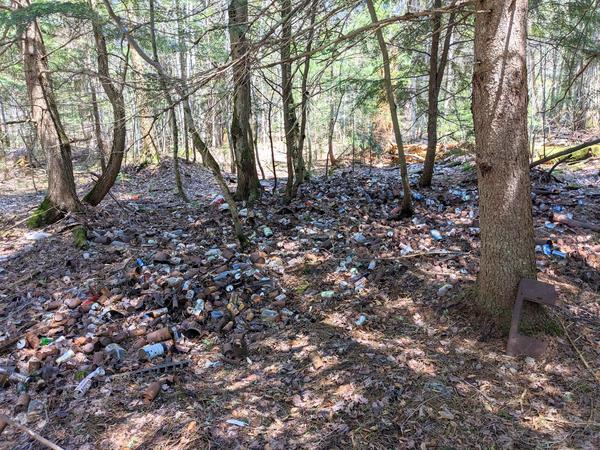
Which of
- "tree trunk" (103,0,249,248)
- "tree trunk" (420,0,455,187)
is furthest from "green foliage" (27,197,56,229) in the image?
"tree trunk" (420,0,455,187)

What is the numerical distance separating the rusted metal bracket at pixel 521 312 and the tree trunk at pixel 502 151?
0.07m

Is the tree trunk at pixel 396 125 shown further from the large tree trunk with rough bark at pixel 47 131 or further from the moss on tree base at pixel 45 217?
the moss on tree base at pixel 45 217

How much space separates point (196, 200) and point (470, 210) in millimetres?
5415

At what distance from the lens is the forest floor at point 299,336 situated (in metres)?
2.49

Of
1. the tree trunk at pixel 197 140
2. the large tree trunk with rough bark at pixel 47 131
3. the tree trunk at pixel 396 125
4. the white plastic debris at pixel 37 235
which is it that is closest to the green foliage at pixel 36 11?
the tree trunk at pixel 197 140

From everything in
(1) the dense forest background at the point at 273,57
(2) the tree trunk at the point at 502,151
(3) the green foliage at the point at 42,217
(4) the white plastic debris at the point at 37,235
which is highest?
(1) the dense forest background at the point at 273,57

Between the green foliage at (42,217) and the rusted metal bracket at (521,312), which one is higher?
the green foliage at (42,217)

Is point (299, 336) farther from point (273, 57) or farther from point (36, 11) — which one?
point (36, 11)

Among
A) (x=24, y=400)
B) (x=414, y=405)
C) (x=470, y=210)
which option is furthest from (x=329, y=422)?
(x=470, y=210)

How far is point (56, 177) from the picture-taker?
6527 millimetres

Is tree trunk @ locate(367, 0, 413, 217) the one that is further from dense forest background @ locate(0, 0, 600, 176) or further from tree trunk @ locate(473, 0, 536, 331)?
tree trunk @ locate(473, 0, 536, 331)

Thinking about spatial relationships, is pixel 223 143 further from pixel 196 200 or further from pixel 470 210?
pixel 470 210

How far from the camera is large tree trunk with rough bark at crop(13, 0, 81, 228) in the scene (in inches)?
243

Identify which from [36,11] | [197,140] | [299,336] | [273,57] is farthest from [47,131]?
[299,336]
